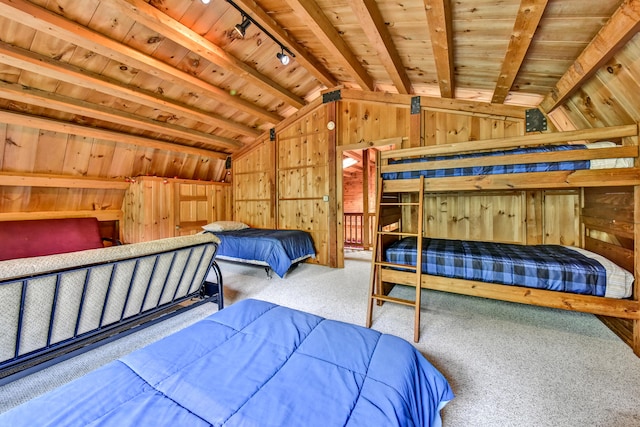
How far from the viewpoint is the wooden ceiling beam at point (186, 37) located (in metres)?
2.21

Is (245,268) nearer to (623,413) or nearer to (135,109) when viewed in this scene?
(135,109)

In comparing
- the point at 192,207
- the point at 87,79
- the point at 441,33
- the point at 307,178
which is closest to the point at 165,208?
the point at 192,207

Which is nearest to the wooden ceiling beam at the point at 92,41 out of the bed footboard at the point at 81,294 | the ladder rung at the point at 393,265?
the bed footboard at the point at 81,294

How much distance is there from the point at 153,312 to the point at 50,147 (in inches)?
139

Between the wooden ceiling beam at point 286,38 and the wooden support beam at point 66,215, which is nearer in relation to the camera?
the wooden ceiling beam at point 286,38

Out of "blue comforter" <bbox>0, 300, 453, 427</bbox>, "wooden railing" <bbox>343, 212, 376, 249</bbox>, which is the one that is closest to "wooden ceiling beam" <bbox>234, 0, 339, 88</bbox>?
"blue comforter" <bbox>0, 300, 453, 427</bbox>

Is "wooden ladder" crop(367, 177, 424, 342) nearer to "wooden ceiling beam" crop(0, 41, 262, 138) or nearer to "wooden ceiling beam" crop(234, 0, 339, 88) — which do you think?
"wooden ceiling beam" crop(234, 0, 339, 88)

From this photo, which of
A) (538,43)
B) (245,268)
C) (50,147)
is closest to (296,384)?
(538,43)

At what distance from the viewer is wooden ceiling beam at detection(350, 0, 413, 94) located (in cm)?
216

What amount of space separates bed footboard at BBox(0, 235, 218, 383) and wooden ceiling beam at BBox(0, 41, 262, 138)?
2.49 m

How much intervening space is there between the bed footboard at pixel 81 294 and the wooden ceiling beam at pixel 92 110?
290cm

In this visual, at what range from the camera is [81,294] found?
5.19 ft

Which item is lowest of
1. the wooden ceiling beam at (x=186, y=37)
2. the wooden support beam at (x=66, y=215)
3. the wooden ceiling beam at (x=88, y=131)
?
the wooden support beam at (x=66, y=215)

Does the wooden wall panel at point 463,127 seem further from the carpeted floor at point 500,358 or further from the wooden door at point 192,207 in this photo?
the wooden door at point 192,207
